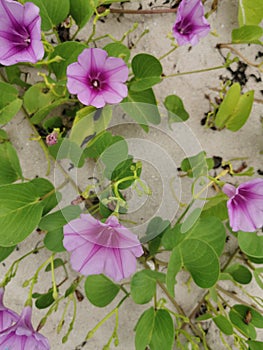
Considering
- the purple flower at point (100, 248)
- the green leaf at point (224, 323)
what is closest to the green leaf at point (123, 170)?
the purple flower at point (100, 248)

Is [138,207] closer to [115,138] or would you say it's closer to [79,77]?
[115,138]

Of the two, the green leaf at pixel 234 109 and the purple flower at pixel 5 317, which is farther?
the green leaf at pixel 234 109

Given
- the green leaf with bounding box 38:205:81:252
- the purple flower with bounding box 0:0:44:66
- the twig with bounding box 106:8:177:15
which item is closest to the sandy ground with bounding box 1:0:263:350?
the twig with bounding box 106:8:177:15

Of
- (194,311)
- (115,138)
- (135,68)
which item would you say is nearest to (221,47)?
(135,68)

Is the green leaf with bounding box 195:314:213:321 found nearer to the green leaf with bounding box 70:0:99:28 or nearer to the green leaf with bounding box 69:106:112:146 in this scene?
the green leaf with bounding box 69:106:112:146

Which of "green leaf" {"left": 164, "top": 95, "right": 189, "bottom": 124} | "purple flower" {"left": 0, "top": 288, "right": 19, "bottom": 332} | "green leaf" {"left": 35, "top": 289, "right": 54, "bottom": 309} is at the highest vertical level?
"green leaf" {"left": 164, "top": 95, "right": 189, "bottom": 124}

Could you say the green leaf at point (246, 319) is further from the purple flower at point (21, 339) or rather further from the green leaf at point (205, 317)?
the purple flower at point (21, 339)
